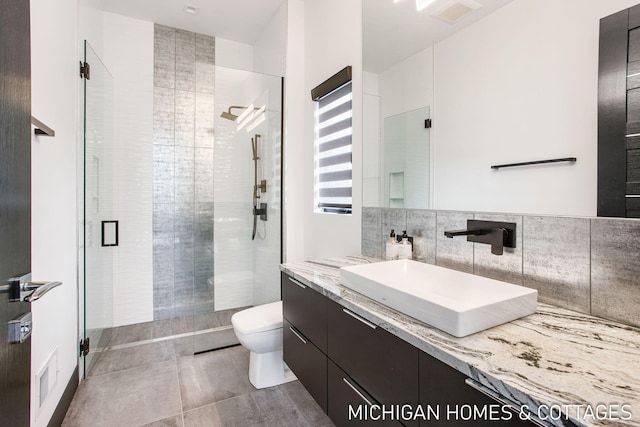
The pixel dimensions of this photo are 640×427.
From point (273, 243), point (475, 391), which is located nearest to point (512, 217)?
point (475, 391)

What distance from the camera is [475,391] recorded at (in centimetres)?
74

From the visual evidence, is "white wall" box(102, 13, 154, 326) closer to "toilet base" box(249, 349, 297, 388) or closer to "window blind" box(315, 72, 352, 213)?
"toilet base" box(249, 349, 297, 388)

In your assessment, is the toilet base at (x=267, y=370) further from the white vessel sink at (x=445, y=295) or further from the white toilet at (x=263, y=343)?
the white vessel sink at (x=445, y=295)

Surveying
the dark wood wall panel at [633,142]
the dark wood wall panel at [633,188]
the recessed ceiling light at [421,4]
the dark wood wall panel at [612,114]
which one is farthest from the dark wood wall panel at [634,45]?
the recessed ceiling light at [421,4]

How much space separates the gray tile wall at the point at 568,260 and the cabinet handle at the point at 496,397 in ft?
1.90

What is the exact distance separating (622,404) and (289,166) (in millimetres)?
2391

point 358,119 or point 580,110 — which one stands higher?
point 358,119

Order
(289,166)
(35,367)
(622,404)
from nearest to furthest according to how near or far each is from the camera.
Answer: (622,404) < (35,367) < (289,166)

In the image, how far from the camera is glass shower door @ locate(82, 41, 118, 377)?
2189 mm

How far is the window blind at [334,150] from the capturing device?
7.17 feet

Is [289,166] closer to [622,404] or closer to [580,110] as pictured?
[580,110]

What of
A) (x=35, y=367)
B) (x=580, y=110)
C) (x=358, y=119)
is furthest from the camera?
(x=358, y=119)

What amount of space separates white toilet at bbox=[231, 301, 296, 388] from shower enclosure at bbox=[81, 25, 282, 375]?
25.1 inches

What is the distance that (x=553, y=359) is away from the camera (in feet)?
2.47
